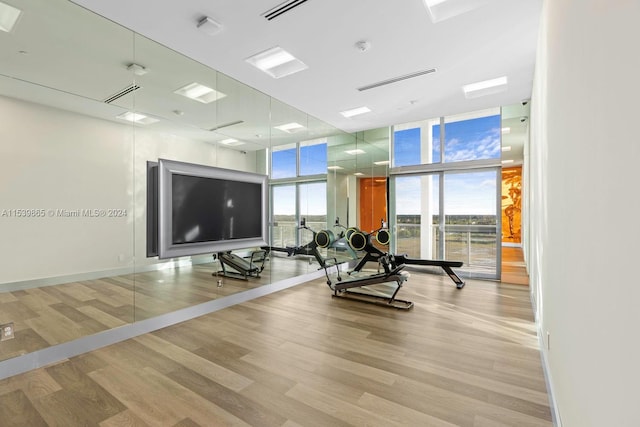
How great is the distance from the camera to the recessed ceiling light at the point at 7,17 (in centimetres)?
257

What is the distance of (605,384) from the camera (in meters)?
1.02

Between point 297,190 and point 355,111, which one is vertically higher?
point 355,111

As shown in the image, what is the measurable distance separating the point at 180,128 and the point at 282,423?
3.48 m

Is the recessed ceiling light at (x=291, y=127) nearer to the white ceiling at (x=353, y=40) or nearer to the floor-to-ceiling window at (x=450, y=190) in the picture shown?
the white ceiling at (x=353, y=40)

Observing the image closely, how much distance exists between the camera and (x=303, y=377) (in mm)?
2600

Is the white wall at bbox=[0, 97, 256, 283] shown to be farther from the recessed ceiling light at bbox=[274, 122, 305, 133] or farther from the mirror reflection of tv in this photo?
the recessed ceiling light at bbox=[274, 122, 305, 133]

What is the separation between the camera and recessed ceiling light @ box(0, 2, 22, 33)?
257 cm

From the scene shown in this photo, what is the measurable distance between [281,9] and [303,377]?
11.7 feet

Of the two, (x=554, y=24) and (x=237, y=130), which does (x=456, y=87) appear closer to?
(x=554, y=24)

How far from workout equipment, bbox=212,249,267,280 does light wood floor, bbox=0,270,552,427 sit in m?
0.75

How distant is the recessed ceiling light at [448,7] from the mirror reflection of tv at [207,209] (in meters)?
2.92

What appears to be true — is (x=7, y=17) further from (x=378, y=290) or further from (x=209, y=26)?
(x=378, y=290)

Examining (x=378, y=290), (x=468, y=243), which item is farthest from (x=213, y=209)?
(x=468, y=243)

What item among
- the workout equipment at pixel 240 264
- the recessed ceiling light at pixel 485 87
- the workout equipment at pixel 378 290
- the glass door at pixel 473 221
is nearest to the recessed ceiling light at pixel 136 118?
the workout equipment at pixel 240 264
